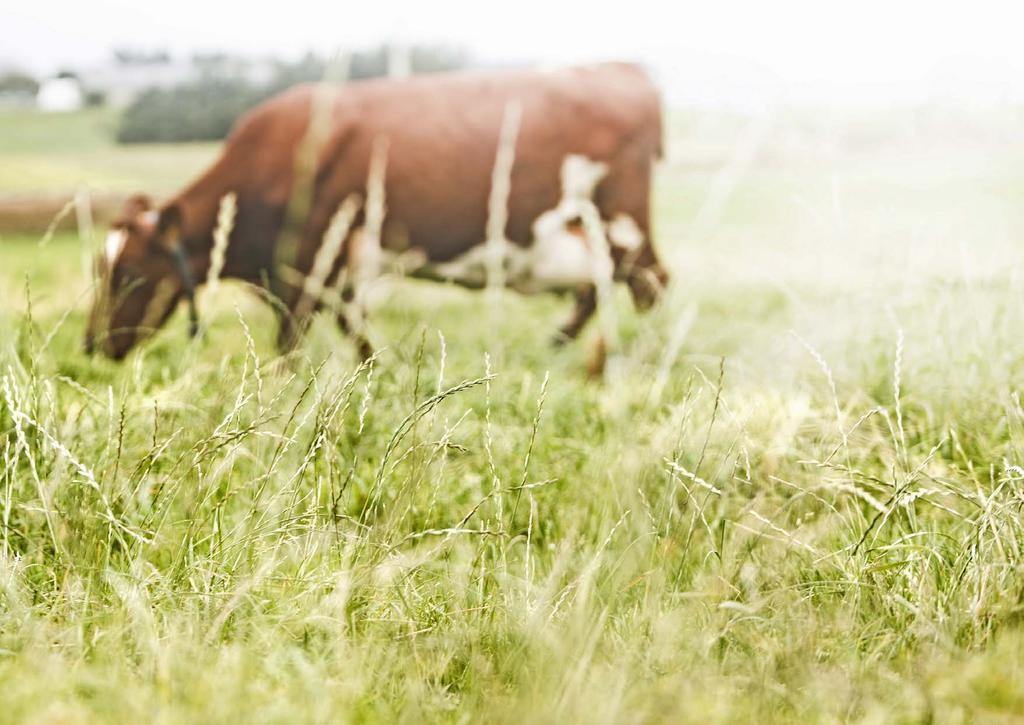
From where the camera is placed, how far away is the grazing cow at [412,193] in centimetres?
440

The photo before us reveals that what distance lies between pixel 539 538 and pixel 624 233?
9.51ft

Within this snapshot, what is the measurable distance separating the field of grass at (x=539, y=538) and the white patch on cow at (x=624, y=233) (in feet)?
5.83

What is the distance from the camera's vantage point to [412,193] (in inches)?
176

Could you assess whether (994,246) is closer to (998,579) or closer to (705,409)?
(705,409)

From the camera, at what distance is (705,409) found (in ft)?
7.88

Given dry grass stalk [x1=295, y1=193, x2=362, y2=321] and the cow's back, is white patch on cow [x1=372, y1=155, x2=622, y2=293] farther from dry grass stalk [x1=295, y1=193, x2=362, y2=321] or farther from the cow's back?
dry grass stalk [x1=295, y1=193, x2=362, y2=321]

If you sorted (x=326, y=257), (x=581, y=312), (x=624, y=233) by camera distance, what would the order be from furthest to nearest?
(x=581, y=312)
(x=624, y=233)
(x=326, y=257)

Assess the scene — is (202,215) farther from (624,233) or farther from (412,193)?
(624,233)

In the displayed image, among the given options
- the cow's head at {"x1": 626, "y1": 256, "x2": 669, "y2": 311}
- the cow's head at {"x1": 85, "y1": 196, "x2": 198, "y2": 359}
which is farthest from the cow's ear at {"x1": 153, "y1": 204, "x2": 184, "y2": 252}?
the cow's head at {"x1": 626, "y1": 256, "x2": 669, "y2": 311}

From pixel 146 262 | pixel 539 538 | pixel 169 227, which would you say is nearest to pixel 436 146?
pixel 169 227

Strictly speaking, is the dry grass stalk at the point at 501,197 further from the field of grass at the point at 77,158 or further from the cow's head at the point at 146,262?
the field of grass at the point at 77,158

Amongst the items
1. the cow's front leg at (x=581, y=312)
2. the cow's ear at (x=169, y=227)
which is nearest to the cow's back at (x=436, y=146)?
the cow's ear at (x=169, y=227)

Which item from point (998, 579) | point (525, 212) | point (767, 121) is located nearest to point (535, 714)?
point (998, 579)

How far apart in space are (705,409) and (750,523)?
48cm
